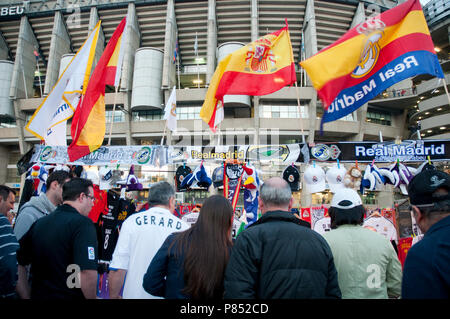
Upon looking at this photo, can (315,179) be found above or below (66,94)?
below

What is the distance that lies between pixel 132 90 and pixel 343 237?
106 ft

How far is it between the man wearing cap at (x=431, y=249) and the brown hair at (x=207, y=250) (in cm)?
122

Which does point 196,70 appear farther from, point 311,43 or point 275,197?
point 275,197

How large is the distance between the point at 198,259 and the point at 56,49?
1570 inches

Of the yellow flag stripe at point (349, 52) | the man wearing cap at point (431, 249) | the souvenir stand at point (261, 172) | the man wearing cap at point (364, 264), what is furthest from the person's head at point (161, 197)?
the souvenir stand at point (261, 172)

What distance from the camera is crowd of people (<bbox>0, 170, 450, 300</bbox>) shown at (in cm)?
171

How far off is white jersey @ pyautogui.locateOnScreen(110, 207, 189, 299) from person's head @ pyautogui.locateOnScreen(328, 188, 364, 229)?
1713 millimetres

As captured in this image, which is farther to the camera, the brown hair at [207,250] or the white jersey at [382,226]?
the white jersey at [382,226]

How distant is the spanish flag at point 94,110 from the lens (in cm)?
648

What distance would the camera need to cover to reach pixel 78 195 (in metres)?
2.79

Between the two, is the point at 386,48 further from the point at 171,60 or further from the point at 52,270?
the point at 171,60

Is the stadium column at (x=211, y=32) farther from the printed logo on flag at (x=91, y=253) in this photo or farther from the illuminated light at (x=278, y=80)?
the printed logo on flag at (x=91, y=253)

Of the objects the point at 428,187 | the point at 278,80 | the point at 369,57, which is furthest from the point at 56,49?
the point at 428,187

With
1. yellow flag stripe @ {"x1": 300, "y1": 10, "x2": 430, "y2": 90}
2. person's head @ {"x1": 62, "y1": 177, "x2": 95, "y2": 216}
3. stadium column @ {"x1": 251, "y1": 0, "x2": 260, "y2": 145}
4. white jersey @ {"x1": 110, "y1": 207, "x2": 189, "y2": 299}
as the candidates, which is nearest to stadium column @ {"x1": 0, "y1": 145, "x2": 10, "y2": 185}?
stadium column @ {"x1": 251, "y1": 0, "x2": 260, "y2": 145}
